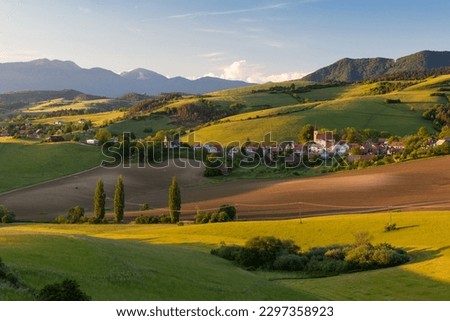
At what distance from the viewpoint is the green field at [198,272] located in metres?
22.2

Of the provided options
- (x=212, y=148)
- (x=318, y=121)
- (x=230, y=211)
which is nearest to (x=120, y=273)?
(x=230, y=211)

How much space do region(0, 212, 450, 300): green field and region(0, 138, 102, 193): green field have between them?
2713 inches

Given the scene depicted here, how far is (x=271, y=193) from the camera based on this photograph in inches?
3300

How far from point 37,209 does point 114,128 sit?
4110 inches

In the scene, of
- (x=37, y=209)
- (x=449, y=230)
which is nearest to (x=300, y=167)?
(x=37, y=209)

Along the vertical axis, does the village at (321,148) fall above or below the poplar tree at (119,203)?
above

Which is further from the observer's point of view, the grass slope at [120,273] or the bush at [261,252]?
the bush at [261,252]

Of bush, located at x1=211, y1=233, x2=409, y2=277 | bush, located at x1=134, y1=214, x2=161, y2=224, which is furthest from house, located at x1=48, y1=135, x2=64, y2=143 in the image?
bush, located at x1=211, y1=233, x2=409, y2=277

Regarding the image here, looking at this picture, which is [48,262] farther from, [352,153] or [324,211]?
[352,153]

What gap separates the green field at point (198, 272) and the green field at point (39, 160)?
226 feet

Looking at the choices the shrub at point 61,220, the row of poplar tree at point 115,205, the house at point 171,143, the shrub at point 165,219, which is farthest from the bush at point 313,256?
the house at point 171,143

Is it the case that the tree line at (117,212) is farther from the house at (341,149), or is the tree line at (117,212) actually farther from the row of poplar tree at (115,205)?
the house at (341,149)

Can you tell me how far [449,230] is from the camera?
4259 centimetres

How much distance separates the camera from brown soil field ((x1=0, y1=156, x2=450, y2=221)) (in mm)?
70125
